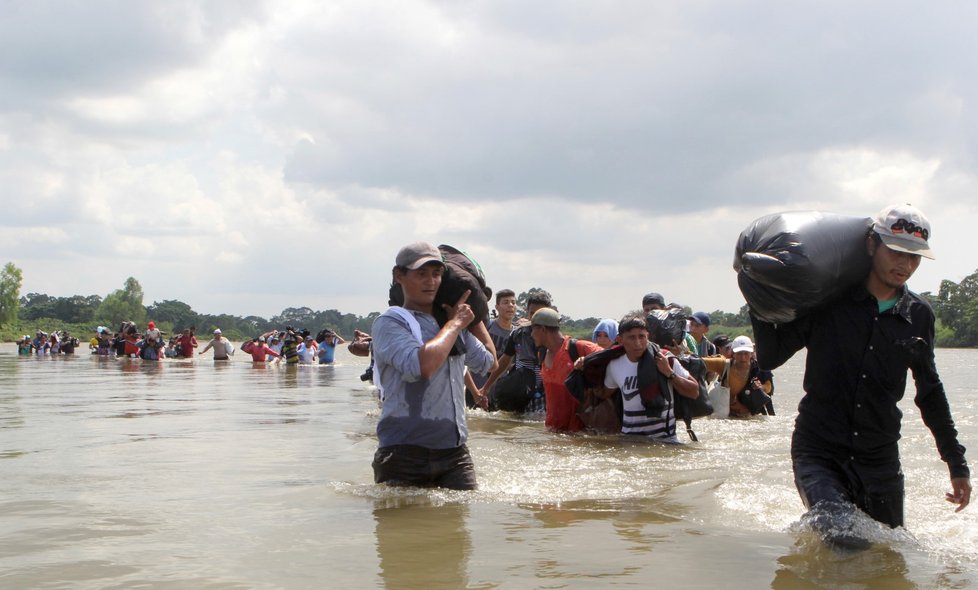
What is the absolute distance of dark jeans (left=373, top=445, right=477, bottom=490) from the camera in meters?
4.88

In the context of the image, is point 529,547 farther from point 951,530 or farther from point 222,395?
point 222,395

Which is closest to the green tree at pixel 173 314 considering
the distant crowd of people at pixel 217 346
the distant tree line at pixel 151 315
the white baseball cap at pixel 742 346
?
the distant tree line at pixel 151 315

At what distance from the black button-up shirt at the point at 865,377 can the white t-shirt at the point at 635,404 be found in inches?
152

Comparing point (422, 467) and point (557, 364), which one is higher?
point (557, 364)

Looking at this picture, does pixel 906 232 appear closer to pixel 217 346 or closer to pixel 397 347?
pixel 397 347

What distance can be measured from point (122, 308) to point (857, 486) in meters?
110

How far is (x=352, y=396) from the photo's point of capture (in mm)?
16344

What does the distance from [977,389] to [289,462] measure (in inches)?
696

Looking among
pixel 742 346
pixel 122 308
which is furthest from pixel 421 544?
pixel 122 308

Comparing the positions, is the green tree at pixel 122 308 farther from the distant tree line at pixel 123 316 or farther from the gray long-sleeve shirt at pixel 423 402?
the gray long-sleeve shirt at pixel 423 402

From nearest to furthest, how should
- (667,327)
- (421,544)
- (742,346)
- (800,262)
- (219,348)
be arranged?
(800,262) < (421,544) < (667,327) < (742,346) < (219,348)

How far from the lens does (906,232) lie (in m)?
3.91

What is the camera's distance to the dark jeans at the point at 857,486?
4.06 metres

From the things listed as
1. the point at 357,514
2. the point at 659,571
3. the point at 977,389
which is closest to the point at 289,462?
the point at 357,514
